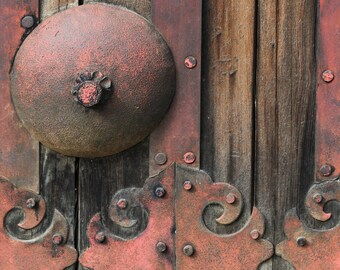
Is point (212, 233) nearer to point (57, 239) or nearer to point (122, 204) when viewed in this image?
point (122, 204)

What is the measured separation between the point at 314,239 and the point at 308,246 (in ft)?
0.07

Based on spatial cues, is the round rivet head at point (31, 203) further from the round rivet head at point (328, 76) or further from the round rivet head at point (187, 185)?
the round rivet head at point (328, 76)

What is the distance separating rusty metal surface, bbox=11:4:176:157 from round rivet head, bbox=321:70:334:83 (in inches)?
13.8

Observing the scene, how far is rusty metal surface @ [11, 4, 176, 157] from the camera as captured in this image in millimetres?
1686

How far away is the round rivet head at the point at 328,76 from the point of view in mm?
1698

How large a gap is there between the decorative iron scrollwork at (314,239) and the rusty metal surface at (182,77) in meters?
0.27

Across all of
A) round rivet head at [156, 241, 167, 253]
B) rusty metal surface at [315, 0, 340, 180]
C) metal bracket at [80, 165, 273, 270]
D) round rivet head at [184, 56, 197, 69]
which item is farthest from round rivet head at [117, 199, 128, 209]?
rusty metal surface at [315, 0, 340, 180]

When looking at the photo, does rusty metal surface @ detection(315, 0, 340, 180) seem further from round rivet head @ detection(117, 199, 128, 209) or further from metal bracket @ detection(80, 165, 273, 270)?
round rivet head @ detection(117, 199, 128, 209)

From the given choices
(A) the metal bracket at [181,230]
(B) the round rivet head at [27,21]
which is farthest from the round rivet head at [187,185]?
(B) the round rivet head at [27,21]

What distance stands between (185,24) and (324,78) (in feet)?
1.14

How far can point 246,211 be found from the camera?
1.75 m

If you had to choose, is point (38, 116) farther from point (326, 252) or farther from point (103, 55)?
point (326, 252)

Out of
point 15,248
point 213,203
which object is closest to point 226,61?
point 213,203

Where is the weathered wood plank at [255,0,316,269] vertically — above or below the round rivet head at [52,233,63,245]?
above
